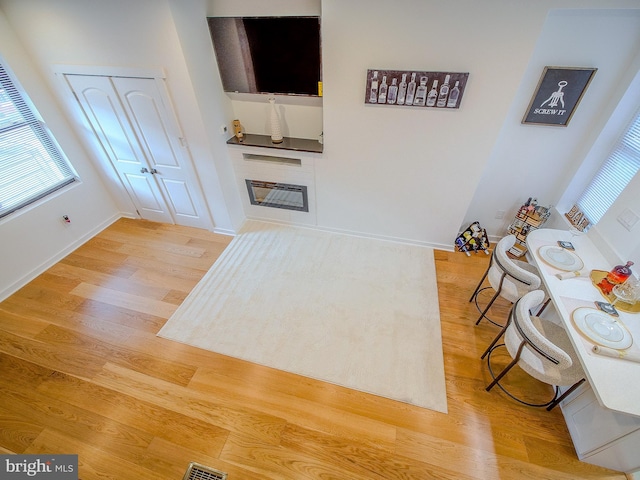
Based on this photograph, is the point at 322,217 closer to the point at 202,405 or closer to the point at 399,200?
the point at 399,200

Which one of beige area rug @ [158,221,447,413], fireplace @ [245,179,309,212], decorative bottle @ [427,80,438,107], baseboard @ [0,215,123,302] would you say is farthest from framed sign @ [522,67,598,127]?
baseboard @ [0,215,123,302]

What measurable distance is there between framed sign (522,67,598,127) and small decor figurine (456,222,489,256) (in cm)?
121

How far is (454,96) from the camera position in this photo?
7.68 ft

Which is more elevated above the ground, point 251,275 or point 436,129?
point 436,129

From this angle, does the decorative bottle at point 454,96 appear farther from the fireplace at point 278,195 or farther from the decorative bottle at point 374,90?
the fireplace at point 278,195

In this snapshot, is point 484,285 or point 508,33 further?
point 484,285

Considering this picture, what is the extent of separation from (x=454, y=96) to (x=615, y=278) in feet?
5.83

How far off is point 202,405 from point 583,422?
2.59 meters

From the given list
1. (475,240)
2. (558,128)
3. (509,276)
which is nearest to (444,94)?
(558,128)

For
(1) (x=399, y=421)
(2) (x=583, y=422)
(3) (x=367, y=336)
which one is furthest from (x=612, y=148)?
(1) (x=399, y=421)

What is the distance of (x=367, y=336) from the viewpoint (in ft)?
7.98

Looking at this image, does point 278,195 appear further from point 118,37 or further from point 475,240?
point 475,240

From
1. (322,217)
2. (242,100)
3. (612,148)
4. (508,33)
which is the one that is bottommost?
(322,217)
